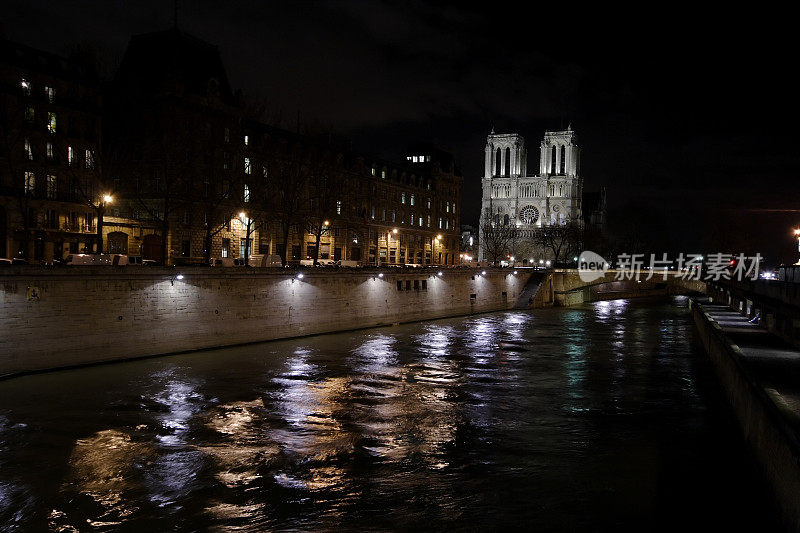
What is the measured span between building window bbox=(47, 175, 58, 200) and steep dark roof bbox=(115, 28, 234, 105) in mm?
10753

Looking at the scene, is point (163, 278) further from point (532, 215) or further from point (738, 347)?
point (532, 215)

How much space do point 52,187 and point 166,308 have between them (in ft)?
74.9

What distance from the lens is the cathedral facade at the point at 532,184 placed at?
168750 millimetres

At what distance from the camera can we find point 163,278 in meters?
32.4

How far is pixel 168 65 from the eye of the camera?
55500 mm

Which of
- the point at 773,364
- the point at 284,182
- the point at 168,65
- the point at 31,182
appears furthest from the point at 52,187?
the point at 773,364

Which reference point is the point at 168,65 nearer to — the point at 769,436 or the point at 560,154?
the point at 769,436

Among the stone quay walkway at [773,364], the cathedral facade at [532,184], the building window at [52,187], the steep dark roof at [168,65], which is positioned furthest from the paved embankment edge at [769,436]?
the cathedral facade at [532,184]

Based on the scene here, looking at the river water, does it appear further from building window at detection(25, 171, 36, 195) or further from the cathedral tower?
the cathedral tower

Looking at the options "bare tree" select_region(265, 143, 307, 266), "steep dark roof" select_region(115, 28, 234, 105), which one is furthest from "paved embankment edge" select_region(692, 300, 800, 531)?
"steep dark roof" select_region(115, 28, 234, 105)

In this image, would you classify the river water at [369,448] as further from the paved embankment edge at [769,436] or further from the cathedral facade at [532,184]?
the cathedral facade at [532,184]

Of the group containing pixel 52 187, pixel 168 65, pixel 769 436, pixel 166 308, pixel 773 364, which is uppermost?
pixel 168 65

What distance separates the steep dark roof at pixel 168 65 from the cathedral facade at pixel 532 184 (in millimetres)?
112822

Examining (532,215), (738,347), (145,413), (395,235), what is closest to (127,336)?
(145,413)
